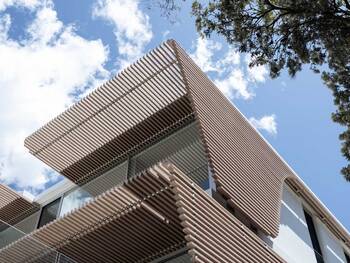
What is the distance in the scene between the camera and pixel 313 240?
15.1m

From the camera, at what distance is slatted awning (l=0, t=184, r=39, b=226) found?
51.5ft

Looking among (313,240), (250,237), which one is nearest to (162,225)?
(250,237)

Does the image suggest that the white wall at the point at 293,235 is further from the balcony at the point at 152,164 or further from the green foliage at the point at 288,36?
the green foliage at the point at 288,36

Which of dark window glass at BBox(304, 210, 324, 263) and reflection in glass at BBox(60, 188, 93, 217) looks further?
dark window glass at BBox(304, 210, 324, 263)

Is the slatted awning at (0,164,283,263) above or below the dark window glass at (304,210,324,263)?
below

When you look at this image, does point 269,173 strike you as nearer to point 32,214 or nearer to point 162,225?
point 162,225

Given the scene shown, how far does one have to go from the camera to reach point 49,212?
15234 millimetres

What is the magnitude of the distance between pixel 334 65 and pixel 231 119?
13.7 feet

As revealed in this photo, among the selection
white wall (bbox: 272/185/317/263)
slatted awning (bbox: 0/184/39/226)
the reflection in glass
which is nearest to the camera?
white wall (bbox: 272/185/317/263)

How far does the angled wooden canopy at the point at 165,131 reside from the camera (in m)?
10.5

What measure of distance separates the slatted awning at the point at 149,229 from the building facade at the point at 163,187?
23 mm

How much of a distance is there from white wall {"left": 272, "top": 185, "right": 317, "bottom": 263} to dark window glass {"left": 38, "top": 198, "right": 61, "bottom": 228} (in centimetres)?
725

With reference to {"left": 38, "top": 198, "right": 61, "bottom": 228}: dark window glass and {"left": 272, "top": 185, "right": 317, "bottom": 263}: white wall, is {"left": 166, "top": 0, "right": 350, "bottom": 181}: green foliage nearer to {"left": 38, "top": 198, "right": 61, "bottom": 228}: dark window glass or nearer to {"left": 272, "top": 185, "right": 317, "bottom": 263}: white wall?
{"left": 272, "top": 185, "right": 317, "bottom": 263}: white wall

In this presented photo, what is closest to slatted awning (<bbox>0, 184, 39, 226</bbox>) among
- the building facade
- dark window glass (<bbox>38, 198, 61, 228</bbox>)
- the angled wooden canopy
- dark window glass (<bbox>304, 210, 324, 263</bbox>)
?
the building facade
